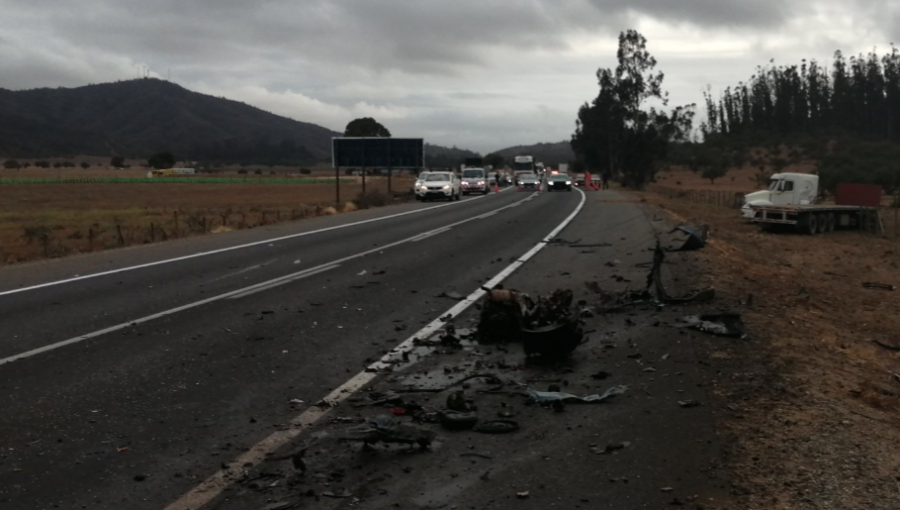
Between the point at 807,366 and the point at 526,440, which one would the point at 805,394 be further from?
the point at 526,440

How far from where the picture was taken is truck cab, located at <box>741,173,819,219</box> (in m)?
34.3

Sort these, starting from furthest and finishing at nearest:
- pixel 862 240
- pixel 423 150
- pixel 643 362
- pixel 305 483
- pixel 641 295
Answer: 1. pixel 423 150
2. pixel 862 240
3. pixel 641 295
4. pixel 643 362
5. pixel 305 483

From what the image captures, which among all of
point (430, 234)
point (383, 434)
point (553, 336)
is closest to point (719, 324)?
point (553, 336)

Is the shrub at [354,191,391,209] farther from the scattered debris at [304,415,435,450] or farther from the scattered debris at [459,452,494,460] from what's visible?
the scattered debris at [459,452,494,460]

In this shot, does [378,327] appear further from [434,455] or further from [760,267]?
[760,267]

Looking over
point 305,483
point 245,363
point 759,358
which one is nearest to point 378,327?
point 245,363

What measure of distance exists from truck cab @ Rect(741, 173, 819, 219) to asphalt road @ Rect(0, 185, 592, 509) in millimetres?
19371

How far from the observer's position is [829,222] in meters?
31.8

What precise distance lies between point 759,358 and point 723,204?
48.3 m

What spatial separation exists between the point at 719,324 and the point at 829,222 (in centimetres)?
2462

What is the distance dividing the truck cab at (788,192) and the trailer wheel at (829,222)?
226 cm

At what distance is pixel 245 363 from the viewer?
8.52 metres

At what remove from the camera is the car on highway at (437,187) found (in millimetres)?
48344

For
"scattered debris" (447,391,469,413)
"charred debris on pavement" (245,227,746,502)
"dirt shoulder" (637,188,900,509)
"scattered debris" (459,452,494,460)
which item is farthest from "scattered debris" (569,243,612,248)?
"scattered debris" (459,452,494,460)
